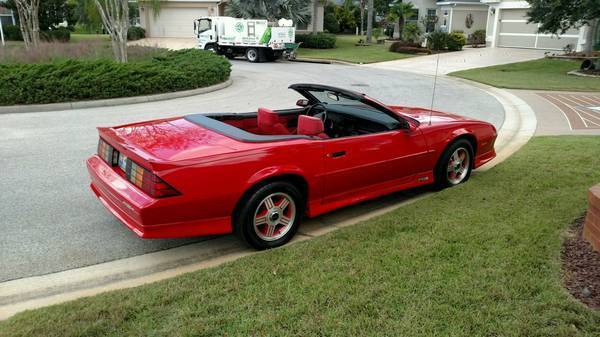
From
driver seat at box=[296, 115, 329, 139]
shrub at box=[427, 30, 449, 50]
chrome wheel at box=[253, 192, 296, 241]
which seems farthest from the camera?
shrub at box=[427, 30, 449, 50]

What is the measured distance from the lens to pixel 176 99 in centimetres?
1313

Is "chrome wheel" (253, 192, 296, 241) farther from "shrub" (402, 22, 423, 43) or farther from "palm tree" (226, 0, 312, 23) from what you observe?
"shrub" (402, 22, 423, 43)

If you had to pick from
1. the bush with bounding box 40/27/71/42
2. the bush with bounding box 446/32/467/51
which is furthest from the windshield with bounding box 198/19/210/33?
the bush with bounding box 446/32/467/51

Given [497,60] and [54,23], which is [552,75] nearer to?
[497,60]

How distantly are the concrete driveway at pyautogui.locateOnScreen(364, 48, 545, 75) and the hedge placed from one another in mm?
12204

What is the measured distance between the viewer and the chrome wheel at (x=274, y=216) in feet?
13.7

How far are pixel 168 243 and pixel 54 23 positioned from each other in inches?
1550

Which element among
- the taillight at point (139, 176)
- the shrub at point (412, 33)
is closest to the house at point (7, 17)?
the shrub at point (412, 33)

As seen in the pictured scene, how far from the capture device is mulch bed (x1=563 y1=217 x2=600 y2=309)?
3223 millimetres

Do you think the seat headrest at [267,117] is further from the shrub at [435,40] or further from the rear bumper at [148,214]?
the shrub at [435,40]

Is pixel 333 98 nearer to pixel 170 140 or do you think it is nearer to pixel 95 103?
pixel 170 140

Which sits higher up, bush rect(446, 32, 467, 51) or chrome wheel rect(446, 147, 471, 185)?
bush rect(446, 32, 467, 51)

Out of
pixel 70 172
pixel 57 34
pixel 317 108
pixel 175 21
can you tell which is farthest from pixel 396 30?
pixel 70 172

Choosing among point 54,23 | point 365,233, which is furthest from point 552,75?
point 54,23
